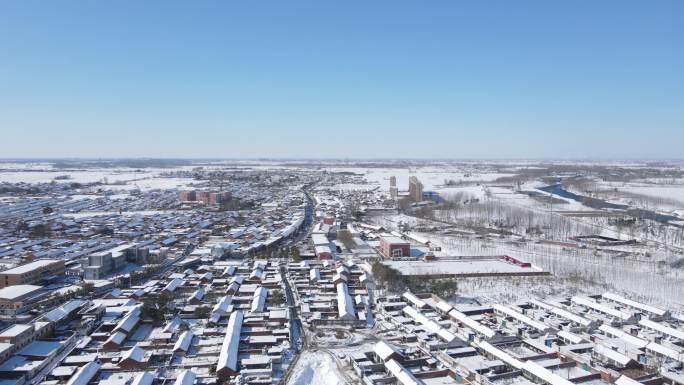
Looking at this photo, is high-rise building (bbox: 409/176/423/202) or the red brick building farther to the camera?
high-rise building (bbox: 409/176/423/202)

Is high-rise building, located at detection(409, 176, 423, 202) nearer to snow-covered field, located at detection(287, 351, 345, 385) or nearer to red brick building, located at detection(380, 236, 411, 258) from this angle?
red brick building, located at detection(380, 236, 411, 258)

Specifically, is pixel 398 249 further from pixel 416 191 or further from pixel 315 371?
pixel 416 191

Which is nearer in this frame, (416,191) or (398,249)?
(398,249)

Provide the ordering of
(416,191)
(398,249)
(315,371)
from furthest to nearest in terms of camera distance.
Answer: (416,191)
(398,249)
(315,371)

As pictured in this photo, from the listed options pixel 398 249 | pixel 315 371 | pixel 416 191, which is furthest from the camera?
pixel 416 191

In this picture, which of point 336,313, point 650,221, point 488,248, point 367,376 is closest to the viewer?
point 367,376

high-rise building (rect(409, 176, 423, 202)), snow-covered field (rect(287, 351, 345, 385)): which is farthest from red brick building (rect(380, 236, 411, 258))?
high-rise building (rect(409, 176, 423, 202))

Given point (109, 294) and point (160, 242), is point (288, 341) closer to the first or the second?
point (109, 294)

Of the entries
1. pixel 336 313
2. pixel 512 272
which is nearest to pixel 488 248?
pixel 512 272

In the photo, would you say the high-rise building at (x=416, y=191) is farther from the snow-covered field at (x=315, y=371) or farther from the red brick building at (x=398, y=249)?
the snow-covered field at (x=315, y=371)

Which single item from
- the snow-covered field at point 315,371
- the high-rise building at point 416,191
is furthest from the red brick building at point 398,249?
the high-rise building at point 416,191

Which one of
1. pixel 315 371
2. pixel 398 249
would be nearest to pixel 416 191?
pixel 398 249
